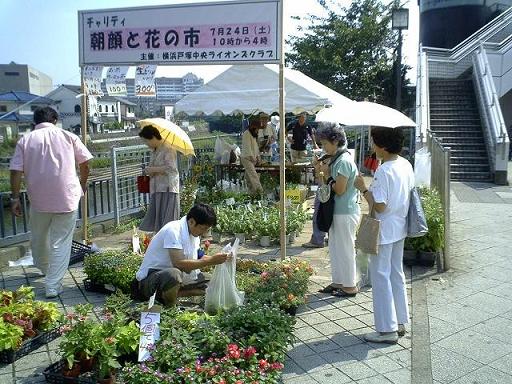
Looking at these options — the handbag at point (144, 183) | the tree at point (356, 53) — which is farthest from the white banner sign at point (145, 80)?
the tree at point (356, 53)

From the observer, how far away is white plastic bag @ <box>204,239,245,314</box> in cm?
425

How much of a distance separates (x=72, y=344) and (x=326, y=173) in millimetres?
2915

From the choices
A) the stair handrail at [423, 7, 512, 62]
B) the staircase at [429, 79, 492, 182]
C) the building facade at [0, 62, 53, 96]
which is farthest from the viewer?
the building facade at [0, 62, 53, 96]

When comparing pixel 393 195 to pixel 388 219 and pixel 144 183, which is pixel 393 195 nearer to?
pixel 388 219

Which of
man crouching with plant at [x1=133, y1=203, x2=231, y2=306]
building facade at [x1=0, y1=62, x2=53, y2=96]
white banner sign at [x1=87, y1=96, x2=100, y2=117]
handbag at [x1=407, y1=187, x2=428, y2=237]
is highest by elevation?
building facade at [x1=0, y1=62, x2=53, y2=96]

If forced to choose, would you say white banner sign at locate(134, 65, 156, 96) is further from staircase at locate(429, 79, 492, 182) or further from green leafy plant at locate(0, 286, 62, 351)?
staircase at locate(429, 79, 492, 182)

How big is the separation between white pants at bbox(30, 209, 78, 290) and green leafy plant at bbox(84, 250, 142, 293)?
28 centimetres

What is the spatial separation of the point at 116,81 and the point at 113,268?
9.04ft

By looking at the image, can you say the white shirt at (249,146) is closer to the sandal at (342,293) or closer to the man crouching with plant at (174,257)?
the sandal at (342,293)

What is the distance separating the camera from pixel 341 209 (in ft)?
16.3

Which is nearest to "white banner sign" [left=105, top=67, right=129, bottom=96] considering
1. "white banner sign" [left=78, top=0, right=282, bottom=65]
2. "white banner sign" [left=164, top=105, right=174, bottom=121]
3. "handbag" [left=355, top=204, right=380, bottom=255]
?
"white banner sign" [left=78, top=0, right=282, bottom=65]

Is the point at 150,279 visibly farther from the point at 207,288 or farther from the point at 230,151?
the point at 230,151

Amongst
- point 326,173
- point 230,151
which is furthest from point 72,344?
point 230,151

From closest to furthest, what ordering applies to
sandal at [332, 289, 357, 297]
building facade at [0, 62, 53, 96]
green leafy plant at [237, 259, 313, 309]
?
green leafy plant at [237, 259, 313, 309] → sandal at [332, 289, 357, 297] → building facade at [0, 62, 53, 96]
